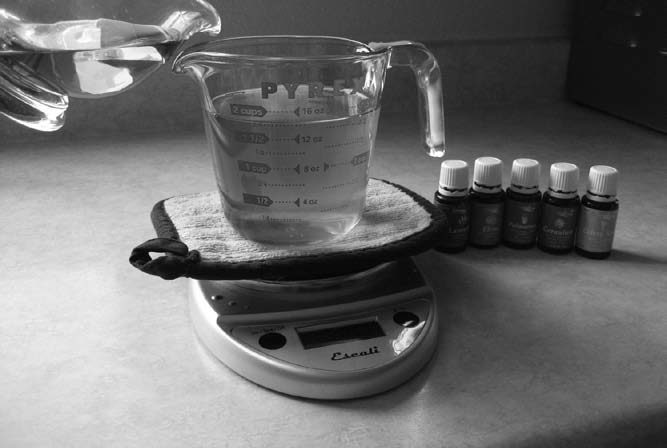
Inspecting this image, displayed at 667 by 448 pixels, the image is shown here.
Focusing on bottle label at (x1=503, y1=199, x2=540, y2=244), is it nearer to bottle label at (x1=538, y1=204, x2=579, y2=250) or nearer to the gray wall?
bottle label at (x1=538, y1=204, x2=579, y2=250)

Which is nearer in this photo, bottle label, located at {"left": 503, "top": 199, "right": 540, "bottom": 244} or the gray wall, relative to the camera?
bottle label, located at {"left": 503, "top": 199, "right": 540, "bottom": 244}

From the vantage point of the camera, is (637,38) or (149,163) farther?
(637,38)

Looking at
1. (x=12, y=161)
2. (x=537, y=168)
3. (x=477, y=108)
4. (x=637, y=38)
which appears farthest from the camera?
(x=477, y=108)

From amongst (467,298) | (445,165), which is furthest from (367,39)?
(467,298)

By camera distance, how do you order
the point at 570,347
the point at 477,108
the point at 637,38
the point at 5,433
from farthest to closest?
1. the point at 477,108
2. the point at 637,38
3. the point at 570,347
4. the point at 5,433

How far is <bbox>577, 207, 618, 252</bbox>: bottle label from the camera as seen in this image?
78cm

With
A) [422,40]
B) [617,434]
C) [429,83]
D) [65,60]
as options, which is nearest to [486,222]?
[429,83]

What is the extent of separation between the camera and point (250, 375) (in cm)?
58

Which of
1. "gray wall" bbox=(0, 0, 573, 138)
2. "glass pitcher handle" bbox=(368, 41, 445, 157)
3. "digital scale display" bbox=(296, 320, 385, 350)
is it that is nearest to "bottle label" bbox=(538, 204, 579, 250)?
"glass pitcher handle" bbox=(368, 41, 445, 157)

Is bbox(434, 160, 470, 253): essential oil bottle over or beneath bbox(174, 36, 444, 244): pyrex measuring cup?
beneath

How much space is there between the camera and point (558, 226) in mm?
799

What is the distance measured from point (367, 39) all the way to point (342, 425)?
970mm

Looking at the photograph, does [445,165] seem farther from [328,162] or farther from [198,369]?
[198,369]

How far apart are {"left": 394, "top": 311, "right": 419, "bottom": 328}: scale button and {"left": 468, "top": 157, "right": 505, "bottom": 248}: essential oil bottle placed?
21 cm
